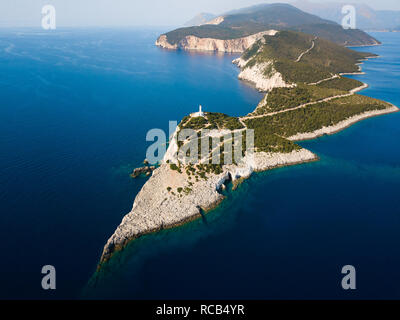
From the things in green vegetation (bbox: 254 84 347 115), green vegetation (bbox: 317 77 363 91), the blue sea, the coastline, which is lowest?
the blue sea

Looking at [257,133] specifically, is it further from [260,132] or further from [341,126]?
[341,126]

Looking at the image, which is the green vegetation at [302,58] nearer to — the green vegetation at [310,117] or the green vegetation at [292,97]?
the green vegetation at [292,97]

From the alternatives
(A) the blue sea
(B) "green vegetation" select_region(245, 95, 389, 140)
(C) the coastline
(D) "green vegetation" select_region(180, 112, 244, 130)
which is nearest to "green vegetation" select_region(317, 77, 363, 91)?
(B) "green vegetation" select_region(245, 95, 389, 140)

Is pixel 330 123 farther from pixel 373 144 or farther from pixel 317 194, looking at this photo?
pixel 317 194

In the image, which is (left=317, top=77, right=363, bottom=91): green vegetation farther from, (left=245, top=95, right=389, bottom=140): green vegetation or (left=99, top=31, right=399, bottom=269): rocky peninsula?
(left=245, top=95, right=389, bottom=140): green vegetation

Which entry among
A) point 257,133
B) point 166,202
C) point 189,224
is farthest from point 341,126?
point 166,202
